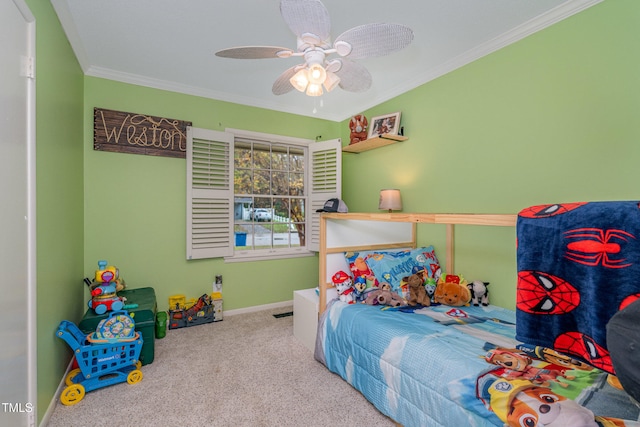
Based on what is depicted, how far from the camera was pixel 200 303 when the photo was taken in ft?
10.5

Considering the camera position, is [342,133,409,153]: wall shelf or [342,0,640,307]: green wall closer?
[342,0,640,307]: green wall

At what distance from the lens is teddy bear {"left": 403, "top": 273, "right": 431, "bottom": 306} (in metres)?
2.31

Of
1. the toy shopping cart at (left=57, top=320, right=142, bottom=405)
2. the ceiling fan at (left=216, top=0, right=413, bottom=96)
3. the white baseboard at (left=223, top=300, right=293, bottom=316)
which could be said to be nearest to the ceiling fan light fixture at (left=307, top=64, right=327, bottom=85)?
the ceiling fan at (left=216, top=0, right=413, bottom=96)

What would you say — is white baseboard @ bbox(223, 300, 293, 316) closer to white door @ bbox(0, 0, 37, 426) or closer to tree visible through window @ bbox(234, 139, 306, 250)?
tree visible through window @ bbox(234, 139, 306, 250)

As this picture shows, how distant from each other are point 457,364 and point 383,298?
0.87 m

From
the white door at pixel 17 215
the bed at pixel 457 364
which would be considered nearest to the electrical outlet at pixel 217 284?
the bed at pixel 457 364

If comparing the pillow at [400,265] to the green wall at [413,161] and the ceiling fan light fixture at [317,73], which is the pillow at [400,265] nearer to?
the green wall at [413,161]

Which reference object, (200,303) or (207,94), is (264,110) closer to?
(207,94)

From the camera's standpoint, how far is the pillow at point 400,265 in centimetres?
241

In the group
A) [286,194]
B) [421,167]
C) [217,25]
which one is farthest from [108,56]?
[421,167]

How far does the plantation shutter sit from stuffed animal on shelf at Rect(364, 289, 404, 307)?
5.16ft

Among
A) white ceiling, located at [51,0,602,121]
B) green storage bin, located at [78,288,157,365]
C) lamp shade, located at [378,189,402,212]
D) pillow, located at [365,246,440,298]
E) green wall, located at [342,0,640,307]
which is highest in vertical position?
white ceiling, located at [51,0,602,121]

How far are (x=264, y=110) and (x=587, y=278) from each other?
3508 mm

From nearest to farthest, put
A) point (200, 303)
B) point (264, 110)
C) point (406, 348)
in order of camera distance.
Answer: point (406, 348) < point (200, 303) < point (264, 110)
